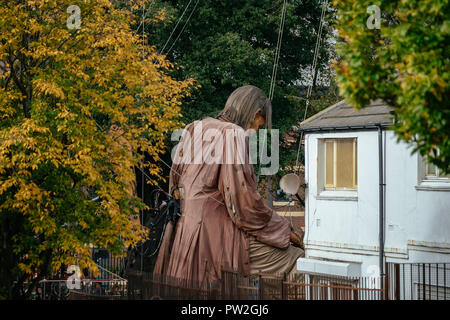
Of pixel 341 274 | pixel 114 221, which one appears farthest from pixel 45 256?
pixel 341 274

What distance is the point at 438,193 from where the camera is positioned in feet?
51.7

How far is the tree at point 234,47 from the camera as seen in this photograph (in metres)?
26.8

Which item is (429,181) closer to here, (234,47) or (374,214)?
(374,214)

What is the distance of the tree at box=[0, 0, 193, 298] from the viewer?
13422mm

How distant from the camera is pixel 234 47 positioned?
26469 mm

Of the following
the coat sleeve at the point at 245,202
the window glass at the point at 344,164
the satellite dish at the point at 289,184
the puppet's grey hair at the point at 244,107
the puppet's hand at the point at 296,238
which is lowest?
the puppet's hand at the point at 296,238

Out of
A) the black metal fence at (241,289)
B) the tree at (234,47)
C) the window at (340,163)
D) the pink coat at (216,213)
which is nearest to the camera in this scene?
the black metal fence at (241,289)

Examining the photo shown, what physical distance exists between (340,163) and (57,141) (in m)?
7.25

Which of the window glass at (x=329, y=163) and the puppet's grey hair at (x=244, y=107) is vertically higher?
the puppet's grey hair at (x=244, y=107)

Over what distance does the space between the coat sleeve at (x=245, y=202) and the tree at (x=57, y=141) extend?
1.90 m

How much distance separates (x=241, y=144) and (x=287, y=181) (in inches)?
143

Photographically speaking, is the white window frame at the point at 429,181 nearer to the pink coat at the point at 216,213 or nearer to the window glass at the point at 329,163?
the window glass at the point at 329,163

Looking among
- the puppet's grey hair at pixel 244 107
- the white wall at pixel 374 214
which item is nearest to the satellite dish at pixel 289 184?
the white wall at pixel 374 214
